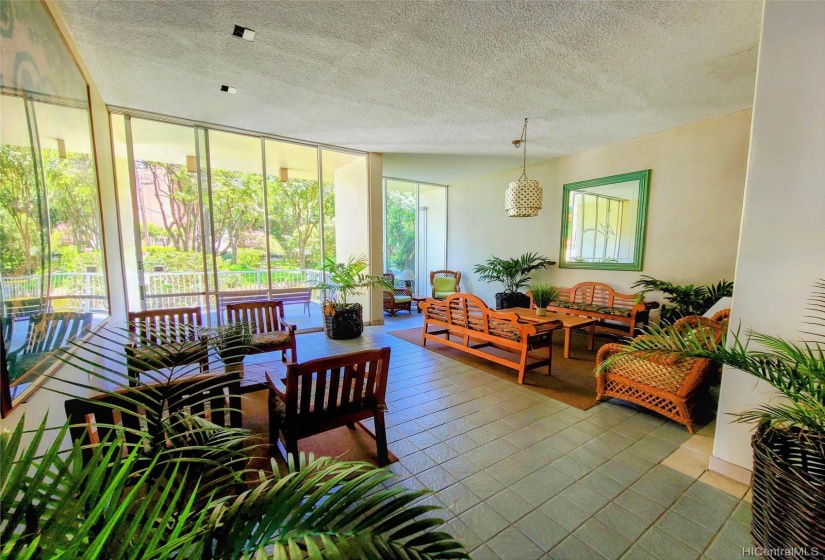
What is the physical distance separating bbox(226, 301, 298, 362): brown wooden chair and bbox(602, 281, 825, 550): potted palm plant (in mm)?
3144

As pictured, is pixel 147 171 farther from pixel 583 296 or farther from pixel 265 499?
pixel 583 296

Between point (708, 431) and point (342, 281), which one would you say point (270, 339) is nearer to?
point (342, 281)

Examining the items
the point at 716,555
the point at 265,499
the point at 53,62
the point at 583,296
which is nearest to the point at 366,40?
the point at 53,62

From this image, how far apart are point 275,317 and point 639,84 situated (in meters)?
4.43

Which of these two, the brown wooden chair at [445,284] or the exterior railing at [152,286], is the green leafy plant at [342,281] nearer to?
the exterior railing at [152,286]

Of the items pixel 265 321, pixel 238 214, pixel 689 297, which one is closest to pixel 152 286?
pixel 238 214

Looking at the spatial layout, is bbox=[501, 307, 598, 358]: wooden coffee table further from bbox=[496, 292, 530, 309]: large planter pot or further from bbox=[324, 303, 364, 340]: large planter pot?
bbox=[324, 303, 364, 340]: large planter pot

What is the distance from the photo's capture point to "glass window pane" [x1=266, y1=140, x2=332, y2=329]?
4.93 m

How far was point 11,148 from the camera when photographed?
3.92 ft

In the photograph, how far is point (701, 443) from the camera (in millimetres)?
2221

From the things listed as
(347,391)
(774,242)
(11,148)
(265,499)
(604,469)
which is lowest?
(604,469)

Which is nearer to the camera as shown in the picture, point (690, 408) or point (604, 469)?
point (604, 469)

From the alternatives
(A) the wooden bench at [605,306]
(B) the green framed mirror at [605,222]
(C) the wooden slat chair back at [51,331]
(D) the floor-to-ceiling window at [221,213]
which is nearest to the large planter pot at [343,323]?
(D) the floor-to-ceiling window at [221,213]

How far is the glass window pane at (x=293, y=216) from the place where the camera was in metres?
4.93
